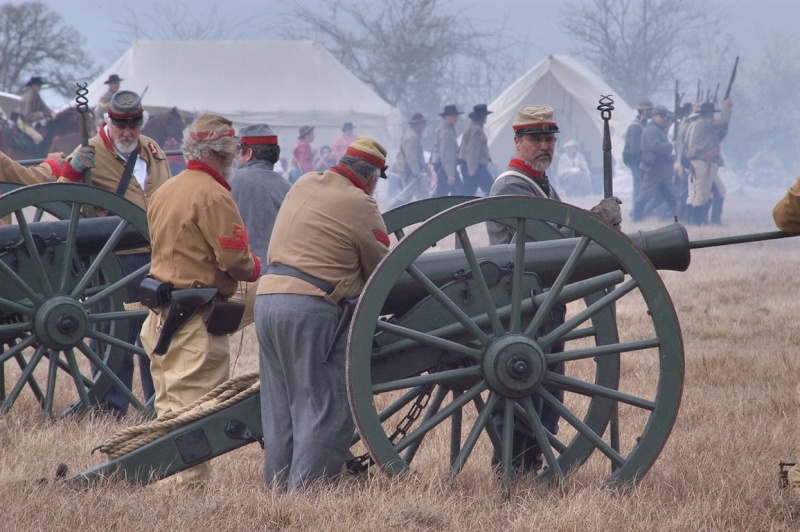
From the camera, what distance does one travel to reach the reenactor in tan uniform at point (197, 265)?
4.62 metres

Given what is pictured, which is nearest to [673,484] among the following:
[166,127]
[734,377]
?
[734,377]

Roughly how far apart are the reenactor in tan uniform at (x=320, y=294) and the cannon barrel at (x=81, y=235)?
5.51 ft

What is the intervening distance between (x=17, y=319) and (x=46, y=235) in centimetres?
42

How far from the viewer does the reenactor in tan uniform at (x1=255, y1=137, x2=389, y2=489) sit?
13.9 feet

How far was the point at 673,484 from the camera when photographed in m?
4.57

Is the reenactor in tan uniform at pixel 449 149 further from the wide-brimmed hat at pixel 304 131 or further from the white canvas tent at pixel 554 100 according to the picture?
the white canvas tent at pixel 554 100

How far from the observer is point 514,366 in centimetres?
408

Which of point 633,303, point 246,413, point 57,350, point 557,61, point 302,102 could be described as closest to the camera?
point 246,413

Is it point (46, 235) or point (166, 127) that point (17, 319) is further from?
point (166, 127)

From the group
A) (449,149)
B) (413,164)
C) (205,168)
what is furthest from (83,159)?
(413,164)

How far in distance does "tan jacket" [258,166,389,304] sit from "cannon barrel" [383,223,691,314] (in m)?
0.16

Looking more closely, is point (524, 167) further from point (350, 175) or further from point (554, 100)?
point (554, 100)

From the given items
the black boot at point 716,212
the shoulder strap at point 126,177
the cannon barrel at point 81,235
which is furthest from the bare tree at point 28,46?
the cannon barrel at point 81,235

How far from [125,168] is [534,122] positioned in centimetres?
222
